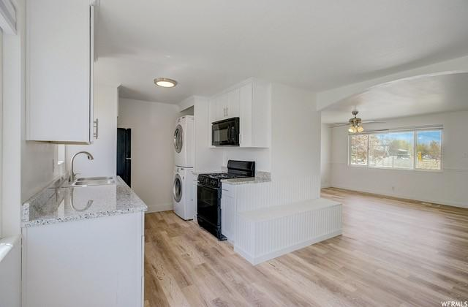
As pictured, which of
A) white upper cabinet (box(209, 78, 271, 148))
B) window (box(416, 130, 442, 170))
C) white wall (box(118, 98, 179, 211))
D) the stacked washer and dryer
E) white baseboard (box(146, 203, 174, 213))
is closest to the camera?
white upper cabinet (box(209, 78, 271, 148))

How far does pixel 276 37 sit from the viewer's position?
1.92 m

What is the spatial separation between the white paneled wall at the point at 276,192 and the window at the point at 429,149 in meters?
4.07

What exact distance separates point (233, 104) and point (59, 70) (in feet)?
7.95

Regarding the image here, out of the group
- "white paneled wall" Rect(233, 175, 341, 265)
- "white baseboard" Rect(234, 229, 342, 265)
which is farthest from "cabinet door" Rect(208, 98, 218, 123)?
"white baseboard" Rect(234, 229, 342, 265)

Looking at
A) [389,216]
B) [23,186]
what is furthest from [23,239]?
[389,216]

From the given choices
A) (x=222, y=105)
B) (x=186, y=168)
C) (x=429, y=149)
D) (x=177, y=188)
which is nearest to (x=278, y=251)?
(x=186, y=168)

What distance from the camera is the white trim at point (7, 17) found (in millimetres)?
991

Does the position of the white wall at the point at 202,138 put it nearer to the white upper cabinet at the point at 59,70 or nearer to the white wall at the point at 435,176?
the white upper cabinet at the point at 59,70

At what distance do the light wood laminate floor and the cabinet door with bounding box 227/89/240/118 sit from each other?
6.43 ft

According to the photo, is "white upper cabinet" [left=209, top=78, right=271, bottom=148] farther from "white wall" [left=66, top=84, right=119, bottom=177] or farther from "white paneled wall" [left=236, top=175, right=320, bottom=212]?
"white wall" [left=66, top=84, right=119, bottom=177]

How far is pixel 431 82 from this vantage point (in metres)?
3.11

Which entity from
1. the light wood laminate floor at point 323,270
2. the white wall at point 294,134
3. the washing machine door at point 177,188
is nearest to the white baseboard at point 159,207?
the washing machine door at point 177,188

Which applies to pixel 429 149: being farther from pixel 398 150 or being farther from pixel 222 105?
pixel 222 105

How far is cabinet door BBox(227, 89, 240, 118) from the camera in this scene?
3.40m
